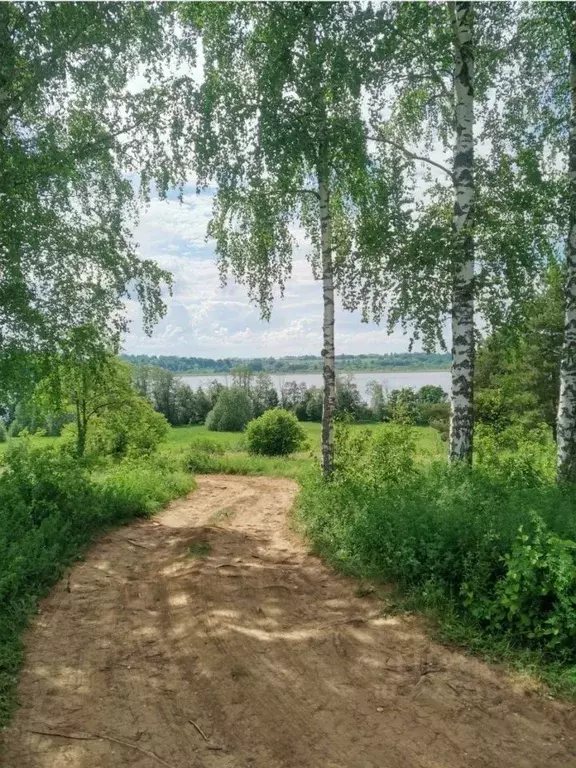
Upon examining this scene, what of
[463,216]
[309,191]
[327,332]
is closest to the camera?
[463,216]

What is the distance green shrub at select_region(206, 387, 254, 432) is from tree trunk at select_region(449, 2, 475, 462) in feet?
163

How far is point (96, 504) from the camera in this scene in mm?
10352

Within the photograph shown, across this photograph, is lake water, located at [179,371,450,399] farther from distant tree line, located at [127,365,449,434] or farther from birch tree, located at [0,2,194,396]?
birch tree, located at [0,2,194,396]

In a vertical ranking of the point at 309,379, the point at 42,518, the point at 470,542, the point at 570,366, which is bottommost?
the point at 42,518

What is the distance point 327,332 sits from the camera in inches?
496

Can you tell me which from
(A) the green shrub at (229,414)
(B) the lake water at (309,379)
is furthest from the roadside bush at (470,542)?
(B) the lake water at (309,379)

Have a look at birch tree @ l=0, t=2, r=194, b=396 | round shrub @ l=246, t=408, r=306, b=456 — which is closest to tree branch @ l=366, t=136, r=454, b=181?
birch tree @ l=0, t=2, r=194, b=396

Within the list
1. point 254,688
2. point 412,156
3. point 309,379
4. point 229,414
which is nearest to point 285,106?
point 412,156

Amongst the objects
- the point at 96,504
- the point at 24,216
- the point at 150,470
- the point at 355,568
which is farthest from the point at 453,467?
the point at 150,470

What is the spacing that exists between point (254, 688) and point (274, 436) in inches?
994

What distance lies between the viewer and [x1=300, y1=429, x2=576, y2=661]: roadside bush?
5.14m

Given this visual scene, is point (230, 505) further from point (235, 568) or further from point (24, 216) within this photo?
point (24, 216)

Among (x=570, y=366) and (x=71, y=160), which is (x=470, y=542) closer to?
(x=570, y=366)

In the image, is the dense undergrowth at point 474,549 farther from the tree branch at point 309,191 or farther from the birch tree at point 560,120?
the tree branch at point 309,191
